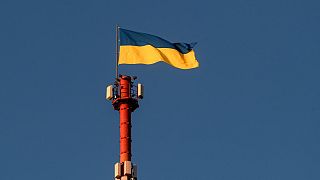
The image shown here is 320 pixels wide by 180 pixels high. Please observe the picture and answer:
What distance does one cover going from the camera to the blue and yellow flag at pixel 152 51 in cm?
14675

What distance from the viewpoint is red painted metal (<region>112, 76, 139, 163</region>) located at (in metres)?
142

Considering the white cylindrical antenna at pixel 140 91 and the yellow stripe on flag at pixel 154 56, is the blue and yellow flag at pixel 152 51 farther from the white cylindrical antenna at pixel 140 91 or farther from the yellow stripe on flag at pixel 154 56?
the white cylindrical antenna at pixel 140 91

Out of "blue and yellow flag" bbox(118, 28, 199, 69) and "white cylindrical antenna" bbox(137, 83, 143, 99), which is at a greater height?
"blue and yellow flag" bbox(118, 28, 199, 69)

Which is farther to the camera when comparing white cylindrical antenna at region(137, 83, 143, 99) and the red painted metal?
white cylindrical antenna at region(137, 83, 143, 99)

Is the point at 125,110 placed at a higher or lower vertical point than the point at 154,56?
lower

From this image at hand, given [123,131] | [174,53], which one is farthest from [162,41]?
[123,131]

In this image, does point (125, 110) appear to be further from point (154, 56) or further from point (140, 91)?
point (154, 56)

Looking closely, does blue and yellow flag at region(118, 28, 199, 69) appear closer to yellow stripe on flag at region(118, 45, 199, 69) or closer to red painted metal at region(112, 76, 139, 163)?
yellow stripe on flag at region(118, 45, 199, 69)

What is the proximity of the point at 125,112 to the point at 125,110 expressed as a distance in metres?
0.22

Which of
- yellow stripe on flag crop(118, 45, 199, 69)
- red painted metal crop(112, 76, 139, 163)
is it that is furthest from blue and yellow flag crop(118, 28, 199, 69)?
red painted metal crop(112, 76, 139, 163)

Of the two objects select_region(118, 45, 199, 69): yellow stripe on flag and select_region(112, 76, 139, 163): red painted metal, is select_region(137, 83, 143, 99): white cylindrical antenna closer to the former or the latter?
select_region(112, 76, 139, 163): red painted metal

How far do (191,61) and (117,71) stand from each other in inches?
283

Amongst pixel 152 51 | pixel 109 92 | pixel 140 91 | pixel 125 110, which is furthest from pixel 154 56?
pixel 125 110

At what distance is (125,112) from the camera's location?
144 m
